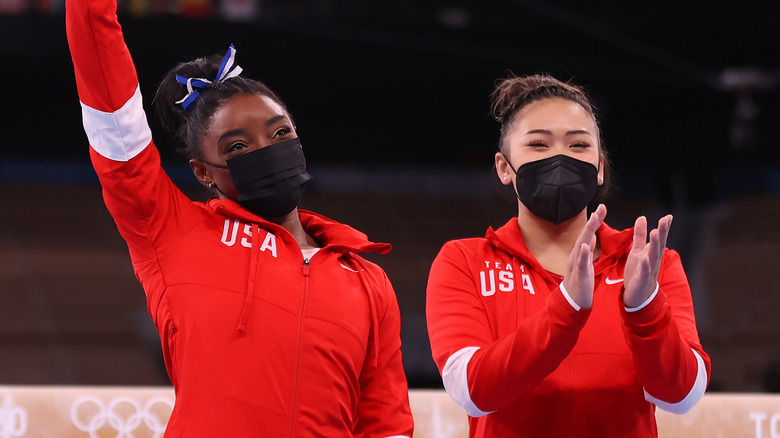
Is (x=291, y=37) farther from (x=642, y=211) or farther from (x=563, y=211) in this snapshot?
(x=642, y=211)

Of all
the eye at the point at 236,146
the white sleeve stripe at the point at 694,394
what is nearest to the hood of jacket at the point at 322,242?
the eye at the point at 236,146

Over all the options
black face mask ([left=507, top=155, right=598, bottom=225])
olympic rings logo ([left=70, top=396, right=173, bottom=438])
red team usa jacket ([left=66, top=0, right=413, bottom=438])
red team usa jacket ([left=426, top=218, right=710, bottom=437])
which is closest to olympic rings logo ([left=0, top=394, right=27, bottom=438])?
olympic rings logo ([left=70, top=396, right=173, bottom=438])

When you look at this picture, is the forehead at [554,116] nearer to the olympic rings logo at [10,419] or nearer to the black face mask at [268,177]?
Result: the black face mask at [268,177]

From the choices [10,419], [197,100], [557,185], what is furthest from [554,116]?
[10,419]

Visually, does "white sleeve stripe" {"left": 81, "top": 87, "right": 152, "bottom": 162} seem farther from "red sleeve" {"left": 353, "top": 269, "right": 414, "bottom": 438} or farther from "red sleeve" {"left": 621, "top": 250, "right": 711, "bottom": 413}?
"red sleeve" {"left": 621, "top": 250, "right": 711, "bottom": 413}

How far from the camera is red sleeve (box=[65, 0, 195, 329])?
1561mm

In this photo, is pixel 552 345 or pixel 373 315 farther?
pixel 373 315

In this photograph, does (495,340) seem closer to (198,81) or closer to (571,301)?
(571,301)

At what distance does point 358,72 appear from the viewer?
23.4 ft

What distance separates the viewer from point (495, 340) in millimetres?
1843

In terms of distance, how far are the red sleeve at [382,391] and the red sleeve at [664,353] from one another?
55 centimetres

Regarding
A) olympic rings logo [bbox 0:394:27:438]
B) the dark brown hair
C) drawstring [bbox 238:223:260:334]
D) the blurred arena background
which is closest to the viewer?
drawstring [bbox 238:223:260:334]

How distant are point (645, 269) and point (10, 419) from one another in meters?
1.96

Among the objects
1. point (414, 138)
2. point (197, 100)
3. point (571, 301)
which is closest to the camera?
point (571, 301)
